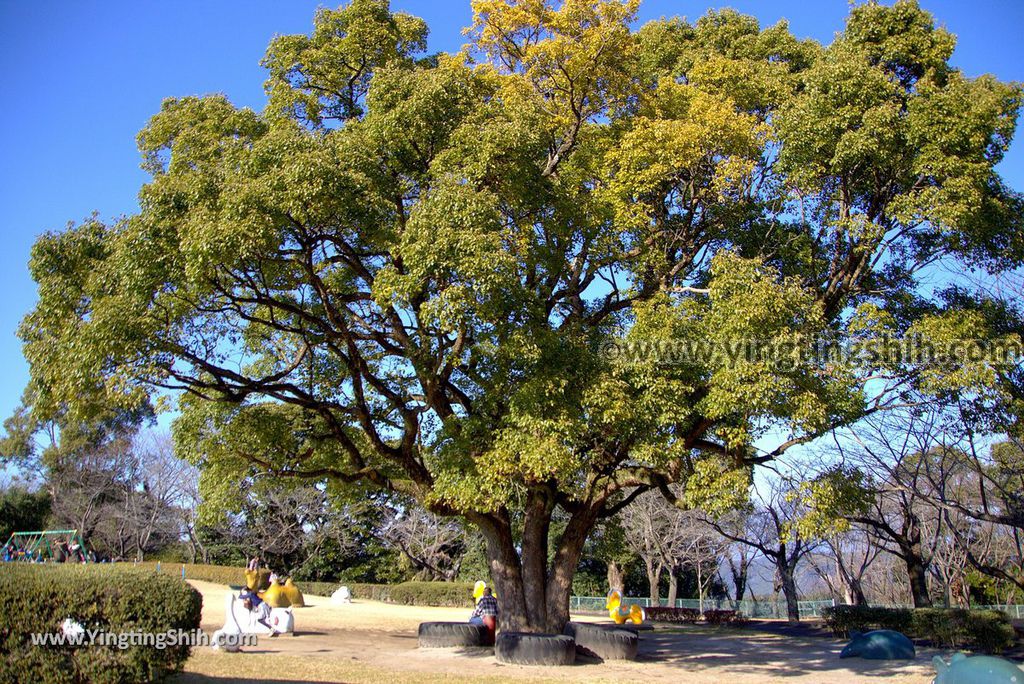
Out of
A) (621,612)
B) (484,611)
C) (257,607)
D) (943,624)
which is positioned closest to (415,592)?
(621,612)

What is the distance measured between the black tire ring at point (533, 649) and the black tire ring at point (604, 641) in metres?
1.45

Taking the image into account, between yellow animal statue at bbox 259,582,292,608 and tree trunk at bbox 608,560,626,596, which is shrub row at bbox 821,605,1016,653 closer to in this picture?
tree trunk at bbox 608,560,626,596

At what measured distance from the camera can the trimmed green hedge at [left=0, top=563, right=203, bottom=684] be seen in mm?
6305

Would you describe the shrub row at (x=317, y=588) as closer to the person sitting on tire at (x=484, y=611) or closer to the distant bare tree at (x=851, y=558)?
the person sitting on tire at (x=484, y=611)

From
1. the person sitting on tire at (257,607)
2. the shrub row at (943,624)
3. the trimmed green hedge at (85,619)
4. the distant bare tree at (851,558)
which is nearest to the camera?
the trimmed green hedge at (85,619)

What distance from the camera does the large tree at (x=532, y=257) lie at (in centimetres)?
1077

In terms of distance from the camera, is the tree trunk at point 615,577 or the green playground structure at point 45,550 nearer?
the green playground structure at point 45,550

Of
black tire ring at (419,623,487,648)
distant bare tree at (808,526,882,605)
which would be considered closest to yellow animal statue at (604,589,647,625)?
distant bare tree at (808,526,882,605)

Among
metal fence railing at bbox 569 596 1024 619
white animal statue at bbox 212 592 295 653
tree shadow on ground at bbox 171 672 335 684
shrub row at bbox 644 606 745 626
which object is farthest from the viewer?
metal fence railing at bbox 569 596 1024 619

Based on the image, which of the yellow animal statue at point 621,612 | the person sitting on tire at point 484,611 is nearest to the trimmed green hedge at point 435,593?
the yellow animal statue at point 621,612

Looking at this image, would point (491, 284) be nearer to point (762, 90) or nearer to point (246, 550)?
point (762, 90)

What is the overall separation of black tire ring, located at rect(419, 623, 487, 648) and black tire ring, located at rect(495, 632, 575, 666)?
71.6 inches

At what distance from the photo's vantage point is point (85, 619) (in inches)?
253

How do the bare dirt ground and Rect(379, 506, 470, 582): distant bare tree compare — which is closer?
the bare dirt ground
